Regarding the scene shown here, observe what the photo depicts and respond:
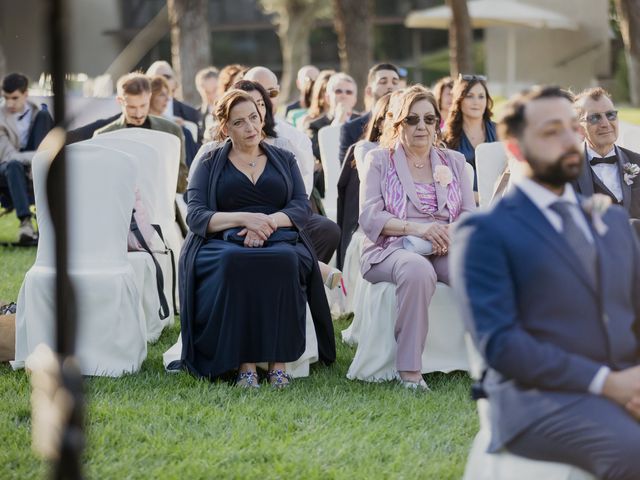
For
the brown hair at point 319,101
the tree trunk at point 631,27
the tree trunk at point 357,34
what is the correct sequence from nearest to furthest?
the brown hair at point 319,101, the tree trunk at point 357,34, the tree trunk at point 631,27

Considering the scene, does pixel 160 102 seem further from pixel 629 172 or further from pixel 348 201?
pixel 629 172

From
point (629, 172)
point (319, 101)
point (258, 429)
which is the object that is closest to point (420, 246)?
point (629, 172)

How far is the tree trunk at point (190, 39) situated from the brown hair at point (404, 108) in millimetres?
13084

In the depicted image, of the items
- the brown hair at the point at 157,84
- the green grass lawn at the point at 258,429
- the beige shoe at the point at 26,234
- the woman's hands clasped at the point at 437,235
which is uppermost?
the brown hair at the point at 157,84

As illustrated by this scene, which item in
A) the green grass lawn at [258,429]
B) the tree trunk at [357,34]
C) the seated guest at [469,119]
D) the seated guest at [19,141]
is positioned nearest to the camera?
the green grass lawn at [258,429]

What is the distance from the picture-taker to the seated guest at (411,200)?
21.4 ft

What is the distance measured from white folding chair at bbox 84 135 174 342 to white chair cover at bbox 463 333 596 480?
4.30 metres

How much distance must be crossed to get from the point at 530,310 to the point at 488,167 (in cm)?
413

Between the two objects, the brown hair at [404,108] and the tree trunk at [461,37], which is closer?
the brown hair at [404,108]

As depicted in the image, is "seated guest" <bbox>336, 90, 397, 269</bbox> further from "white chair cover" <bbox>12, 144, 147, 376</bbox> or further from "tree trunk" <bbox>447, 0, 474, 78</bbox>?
"tree trunk" <bbox>447, 0, 474, 78</bbox>

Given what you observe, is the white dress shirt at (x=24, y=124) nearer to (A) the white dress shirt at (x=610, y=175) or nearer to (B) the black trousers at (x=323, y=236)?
(B) the black trousers at (x=323, y=236)

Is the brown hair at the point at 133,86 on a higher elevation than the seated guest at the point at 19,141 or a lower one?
higher

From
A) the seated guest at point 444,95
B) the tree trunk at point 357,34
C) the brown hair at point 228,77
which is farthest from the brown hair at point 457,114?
the tree trunk at point 357,34

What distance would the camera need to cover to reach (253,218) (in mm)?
6582
